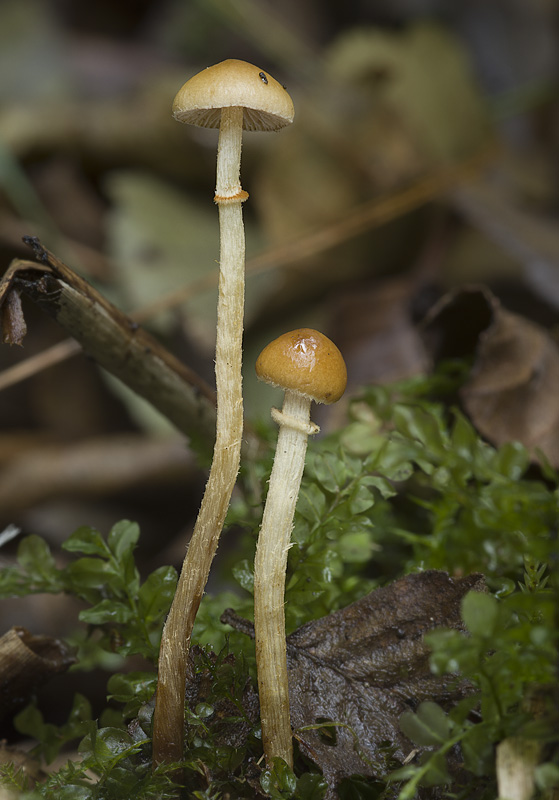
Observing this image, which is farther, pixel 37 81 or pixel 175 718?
pixel 37 81

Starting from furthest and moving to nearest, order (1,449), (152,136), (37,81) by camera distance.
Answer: (37,81), (152,136), (1,449)

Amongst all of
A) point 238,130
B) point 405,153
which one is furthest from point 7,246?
point 238,130

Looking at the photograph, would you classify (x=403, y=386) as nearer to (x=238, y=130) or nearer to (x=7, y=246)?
A: (x=238, y=130)

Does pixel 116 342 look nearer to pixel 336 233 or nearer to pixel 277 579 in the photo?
pixel 277 579

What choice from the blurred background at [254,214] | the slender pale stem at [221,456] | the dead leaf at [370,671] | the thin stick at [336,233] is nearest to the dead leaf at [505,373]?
the blurred background at [254,214]

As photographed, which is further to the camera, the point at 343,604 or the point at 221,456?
the point at 343,604

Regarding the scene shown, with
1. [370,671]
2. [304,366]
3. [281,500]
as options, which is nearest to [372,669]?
[370,671]
